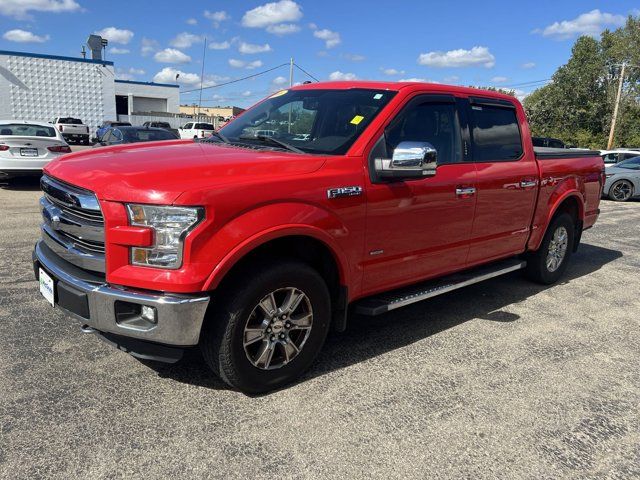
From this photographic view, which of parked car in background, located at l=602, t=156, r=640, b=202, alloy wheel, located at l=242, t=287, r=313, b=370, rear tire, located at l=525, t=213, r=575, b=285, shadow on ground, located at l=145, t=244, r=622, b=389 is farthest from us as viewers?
parked car in background, located at l=602, t=156, r=640, b=202

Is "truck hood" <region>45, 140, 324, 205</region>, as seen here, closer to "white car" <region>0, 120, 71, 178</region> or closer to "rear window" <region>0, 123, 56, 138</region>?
"white car" <region>0, 120, 71, 178</region>

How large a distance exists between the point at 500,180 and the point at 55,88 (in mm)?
40257

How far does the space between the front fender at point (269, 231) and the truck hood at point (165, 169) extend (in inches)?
8.6

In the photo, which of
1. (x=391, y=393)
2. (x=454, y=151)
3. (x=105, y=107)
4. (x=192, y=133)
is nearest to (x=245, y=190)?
(x=391, y=393)

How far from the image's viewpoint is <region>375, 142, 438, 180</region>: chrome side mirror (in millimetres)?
3352

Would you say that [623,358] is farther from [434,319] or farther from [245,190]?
[245,190]

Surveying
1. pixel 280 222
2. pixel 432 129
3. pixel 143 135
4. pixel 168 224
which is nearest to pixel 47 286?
pixel 168 224

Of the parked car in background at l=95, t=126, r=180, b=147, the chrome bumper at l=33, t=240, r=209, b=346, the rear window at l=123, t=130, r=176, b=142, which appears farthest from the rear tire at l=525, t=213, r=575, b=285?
the rear window at l=123, t=130, r=176, b=142

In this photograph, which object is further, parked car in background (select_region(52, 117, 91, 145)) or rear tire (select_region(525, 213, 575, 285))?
parked car in background (select_region(52, 117, 91, 145))

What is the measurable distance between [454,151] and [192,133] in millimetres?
30757

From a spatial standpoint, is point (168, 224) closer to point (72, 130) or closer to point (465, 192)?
point (465, 192)

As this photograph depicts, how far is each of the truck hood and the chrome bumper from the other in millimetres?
503

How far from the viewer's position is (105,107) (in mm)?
39688

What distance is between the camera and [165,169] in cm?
285
